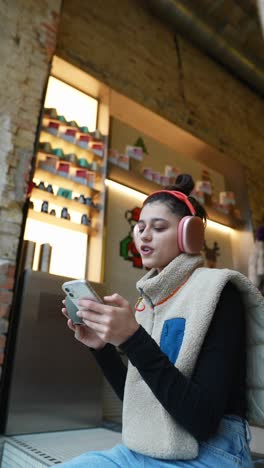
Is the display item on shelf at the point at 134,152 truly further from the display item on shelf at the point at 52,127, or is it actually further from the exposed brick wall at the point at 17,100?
the exposed brick wall at the point at 17,100

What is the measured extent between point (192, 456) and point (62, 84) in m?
3.78

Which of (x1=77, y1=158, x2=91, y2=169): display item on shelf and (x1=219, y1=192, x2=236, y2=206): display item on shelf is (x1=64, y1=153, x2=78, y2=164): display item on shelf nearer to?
(x1=77, y1=158, x2=91, y2=169): display item on shelf


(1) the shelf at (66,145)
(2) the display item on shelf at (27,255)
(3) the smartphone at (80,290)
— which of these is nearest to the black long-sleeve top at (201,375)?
(3) the smartphone at (80,290)

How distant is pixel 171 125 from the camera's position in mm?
4289

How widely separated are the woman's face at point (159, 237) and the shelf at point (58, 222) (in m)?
1.99

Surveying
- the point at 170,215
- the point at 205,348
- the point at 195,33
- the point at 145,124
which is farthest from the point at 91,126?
the point at 205,348

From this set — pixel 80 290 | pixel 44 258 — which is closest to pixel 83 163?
pixel 44 258

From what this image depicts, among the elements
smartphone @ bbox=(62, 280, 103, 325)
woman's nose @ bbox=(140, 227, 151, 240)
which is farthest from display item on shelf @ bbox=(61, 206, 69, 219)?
smartphone @ bbox=(62, 280, 103, 325)

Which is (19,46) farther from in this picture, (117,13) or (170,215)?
(170,215)

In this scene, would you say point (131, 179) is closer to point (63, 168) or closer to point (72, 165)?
point (72, 165)

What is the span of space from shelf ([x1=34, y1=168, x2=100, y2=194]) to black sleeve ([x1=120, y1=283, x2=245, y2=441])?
2521 mm

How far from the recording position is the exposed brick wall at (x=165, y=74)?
3740mm

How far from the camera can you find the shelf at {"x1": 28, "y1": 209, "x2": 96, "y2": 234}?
2805 mm

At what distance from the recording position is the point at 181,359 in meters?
0.70
